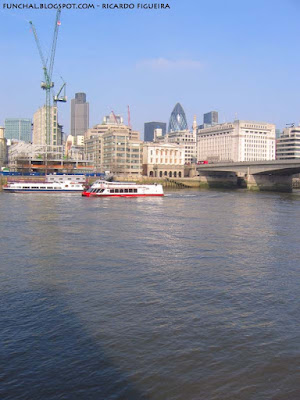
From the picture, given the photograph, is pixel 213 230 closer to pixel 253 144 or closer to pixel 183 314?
pixel 183 314

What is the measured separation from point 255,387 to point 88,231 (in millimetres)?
21983

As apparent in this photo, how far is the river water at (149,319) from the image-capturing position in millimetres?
9836

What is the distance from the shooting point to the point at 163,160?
145 m

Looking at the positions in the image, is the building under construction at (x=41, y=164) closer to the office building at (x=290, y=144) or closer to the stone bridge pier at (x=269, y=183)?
the stone bridge pier at (x=269, y=183)

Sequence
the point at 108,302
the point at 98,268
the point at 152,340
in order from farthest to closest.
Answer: the point at 98,268 → the point at 108,302 → the point at 152,340

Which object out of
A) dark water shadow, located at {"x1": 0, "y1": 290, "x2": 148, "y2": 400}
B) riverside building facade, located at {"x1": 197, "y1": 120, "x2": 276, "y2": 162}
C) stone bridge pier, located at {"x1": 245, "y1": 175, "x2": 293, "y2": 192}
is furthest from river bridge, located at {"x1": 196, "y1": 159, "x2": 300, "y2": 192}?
riverside building facade, located at {"x1": 197, "y1": 120, "x2": 276, "y2": 162}

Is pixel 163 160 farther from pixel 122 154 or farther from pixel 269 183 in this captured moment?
pixel 269 183

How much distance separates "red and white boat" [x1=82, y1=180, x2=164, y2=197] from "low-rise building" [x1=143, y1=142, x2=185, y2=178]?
6710 centimetres

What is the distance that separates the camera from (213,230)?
31.8 m

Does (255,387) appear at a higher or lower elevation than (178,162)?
lower

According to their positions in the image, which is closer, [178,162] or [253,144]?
[178,162]

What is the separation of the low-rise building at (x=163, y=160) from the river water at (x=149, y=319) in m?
114

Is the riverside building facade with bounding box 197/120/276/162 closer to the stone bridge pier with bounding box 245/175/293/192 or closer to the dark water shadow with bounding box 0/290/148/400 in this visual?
the stone bridge pier with bounding box 245/175/293/192

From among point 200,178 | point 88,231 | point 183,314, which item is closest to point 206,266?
point 183,314
